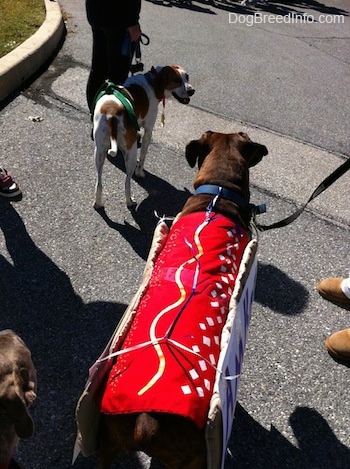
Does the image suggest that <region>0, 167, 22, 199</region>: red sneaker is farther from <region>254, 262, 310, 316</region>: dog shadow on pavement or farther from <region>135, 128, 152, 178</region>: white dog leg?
<region>254, 262, 310, 316</region>: dog shadow on pavement

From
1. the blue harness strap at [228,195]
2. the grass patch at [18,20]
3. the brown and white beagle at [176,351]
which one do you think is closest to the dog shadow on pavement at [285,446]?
the brown and white beagle at [176,351]

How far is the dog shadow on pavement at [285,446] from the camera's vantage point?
2531 millimetres

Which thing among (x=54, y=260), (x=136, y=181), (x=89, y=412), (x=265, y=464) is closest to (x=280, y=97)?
(x=136, y=181)

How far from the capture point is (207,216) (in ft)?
8.63

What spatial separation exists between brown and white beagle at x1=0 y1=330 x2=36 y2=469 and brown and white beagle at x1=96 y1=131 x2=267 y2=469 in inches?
11.6

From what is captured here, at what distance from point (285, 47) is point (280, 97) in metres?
2.77

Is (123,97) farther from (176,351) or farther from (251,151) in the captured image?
(176,351)

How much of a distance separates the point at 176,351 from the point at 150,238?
203cm

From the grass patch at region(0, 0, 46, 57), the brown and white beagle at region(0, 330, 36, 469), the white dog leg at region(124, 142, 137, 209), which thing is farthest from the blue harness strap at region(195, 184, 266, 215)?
the grass patch at region(0, 0, 46, 57)

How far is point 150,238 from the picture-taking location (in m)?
3.86

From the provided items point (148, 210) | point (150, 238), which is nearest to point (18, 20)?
point (148, 210)
